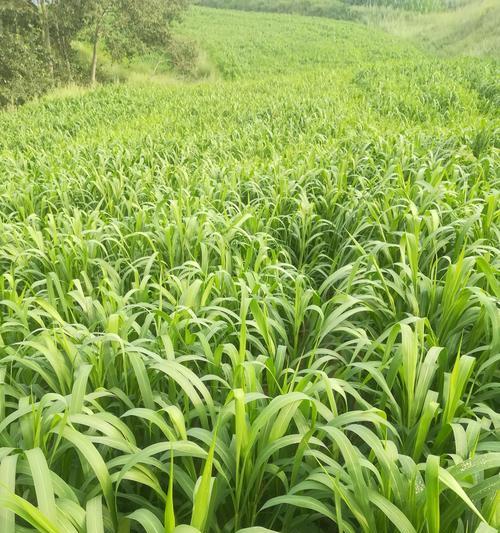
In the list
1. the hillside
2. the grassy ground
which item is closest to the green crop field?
the grassy ground

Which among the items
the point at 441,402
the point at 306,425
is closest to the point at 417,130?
the point at 441,402

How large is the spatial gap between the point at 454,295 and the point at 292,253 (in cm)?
135

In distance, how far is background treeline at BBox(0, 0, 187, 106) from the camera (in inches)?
623

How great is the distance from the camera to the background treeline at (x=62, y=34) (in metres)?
15.8

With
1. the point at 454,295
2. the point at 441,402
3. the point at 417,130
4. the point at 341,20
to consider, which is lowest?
the point at 441,402

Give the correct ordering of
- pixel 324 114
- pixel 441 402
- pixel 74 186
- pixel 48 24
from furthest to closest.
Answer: pixel 48 24
pixel 324 114
pixel 74 186
pixel 441 402

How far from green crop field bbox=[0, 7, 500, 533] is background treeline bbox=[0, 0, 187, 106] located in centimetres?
1191

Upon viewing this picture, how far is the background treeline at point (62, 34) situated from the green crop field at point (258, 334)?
11912 millimetres

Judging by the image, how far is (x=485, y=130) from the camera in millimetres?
4699

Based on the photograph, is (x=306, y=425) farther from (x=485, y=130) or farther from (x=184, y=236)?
(x=485, y=130)

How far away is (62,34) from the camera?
1886 centimetres

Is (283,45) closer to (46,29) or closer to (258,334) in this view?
(46,29)

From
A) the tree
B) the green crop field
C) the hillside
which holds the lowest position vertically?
the green crop field

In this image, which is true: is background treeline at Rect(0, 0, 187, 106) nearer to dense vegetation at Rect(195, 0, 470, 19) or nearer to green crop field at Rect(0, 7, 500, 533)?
green crop field at Rect(0, 7, 500, 533)
